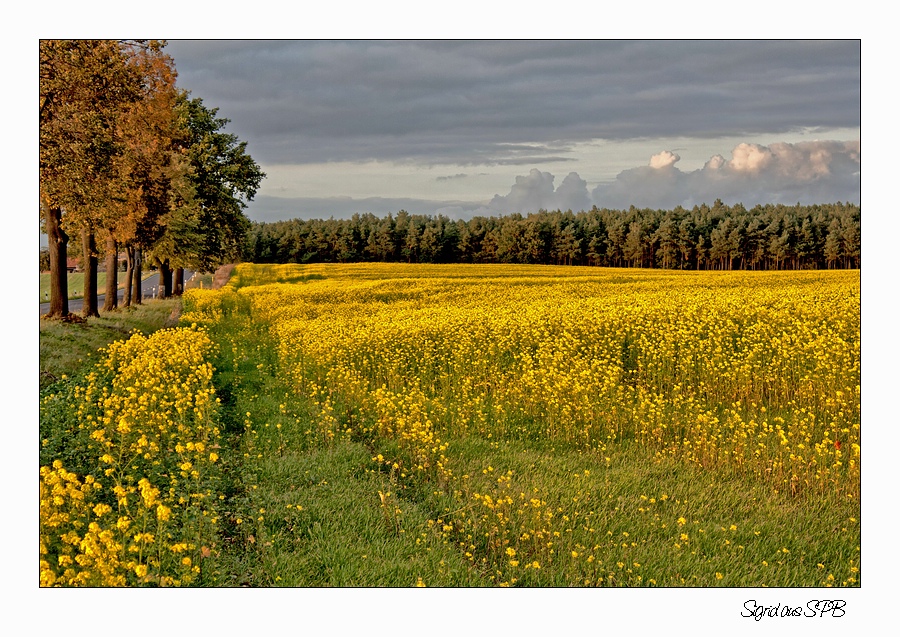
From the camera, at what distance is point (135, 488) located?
5.43 m

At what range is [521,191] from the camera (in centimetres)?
760

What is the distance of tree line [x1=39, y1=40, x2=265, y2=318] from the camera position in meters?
9.42

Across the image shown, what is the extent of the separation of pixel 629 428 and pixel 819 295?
31.3 ft

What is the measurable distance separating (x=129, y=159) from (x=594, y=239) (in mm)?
13330

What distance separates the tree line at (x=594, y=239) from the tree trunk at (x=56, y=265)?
3109 mm

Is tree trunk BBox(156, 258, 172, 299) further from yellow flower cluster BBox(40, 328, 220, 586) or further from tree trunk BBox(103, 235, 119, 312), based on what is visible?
yellow flower cluster BBox(40, 328, 220, 586)

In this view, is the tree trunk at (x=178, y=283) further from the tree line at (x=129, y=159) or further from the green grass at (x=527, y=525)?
the green grass at (x=527, y=525)

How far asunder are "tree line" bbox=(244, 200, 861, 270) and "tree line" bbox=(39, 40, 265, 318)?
1.12 m

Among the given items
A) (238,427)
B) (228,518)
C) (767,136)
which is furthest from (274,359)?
(767,136)

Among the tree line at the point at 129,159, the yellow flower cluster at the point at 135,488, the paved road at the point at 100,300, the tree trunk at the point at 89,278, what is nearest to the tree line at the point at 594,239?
the tree line at the point at 129,159

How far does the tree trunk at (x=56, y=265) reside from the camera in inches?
433

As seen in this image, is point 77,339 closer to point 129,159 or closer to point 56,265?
point 56,265
